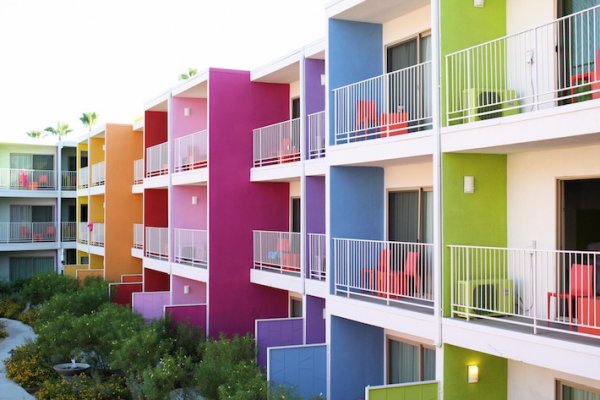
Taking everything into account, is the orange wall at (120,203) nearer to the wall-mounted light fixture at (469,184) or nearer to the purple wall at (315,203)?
the purple wall at (315,203)

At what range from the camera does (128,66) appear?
3711 inches

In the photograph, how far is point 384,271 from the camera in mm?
14484

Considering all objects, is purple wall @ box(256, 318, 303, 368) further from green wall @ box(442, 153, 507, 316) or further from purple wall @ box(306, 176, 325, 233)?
green wall @ box(442, 153, 507, 316)

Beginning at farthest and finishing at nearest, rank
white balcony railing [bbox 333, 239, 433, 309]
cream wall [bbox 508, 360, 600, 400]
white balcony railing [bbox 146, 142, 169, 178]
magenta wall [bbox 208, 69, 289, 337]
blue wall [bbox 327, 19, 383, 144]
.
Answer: white balcony railing [bbox 146, 142, 169, 178]
magenta wall [bbox 208, 69, 289, 337]
blue wall [bbox 327, 19, 383, 144]
white balcony railing [bbox 333, 239, 433, 309]
cream wall [bbox 508, 360, 600, 400]

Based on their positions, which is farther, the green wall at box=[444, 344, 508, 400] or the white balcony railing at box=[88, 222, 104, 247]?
the white balcony railing at box=[88, 222, 104, 247]

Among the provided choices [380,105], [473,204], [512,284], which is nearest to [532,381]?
[512,284]

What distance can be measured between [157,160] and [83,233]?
13287 millimetres

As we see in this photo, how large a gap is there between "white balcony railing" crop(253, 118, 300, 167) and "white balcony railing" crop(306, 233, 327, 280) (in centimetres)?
261

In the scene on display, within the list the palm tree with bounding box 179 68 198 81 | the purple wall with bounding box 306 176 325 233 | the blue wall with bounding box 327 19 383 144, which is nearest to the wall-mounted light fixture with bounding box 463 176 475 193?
the blue wall with bounding box 327 19 383 144

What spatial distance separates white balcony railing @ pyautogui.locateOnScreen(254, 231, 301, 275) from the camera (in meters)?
19.7

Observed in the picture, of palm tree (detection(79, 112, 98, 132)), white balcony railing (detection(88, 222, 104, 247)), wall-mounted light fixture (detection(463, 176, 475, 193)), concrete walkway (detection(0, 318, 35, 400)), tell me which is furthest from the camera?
palm tree (detection(79, 112, 98, 132))

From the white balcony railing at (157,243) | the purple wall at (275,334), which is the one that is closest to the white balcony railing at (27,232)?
the white balcony railing at (157,243)

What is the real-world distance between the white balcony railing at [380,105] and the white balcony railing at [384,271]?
233 centimetres

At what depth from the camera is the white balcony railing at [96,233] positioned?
34.6 meters
